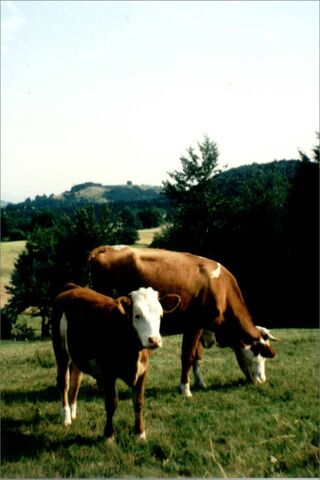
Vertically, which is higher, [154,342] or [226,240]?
[154,342]

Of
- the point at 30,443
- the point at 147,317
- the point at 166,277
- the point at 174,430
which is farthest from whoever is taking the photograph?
the point at 166,277

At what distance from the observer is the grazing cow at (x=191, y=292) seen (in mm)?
9898

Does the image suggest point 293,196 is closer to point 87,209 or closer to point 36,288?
point 87,209

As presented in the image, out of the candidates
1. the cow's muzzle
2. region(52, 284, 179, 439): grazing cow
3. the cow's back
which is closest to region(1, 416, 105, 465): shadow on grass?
region(52, 284, 179, 439): grazing cow

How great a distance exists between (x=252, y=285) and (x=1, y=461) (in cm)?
3905

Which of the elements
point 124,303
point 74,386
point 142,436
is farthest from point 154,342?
point 74,386

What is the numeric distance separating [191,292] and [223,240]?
1489 inches

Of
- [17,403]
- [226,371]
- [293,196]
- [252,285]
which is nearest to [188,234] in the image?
[252,285]

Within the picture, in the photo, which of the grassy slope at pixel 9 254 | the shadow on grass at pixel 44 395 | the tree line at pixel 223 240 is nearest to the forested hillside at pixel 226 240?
the tree line at pixel 223 240

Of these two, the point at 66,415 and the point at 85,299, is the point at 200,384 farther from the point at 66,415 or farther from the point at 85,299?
the point at 85,299

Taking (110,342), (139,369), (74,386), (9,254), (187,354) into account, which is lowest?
(9,254)

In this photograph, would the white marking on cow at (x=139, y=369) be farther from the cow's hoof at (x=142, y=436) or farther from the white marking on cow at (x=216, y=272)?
the white marking on cow at (x=216, y=272)

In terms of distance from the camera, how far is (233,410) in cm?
855

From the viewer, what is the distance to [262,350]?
10.8 meters
